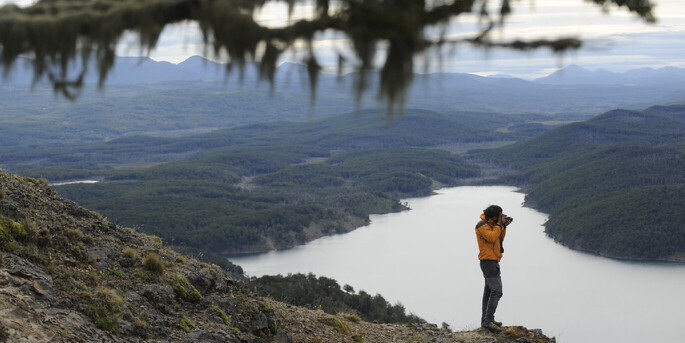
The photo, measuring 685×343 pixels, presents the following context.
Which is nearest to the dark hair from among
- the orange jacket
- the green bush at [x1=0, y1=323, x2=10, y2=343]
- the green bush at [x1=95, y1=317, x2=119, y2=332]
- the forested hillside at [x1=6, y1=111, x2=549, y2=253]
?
the orange jacket

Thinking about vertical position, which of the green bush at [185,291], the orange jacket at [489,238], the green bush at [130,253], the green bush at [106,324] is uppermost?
the orange jacket at [489,238]

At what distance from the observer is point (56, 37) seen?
5707 millimetres

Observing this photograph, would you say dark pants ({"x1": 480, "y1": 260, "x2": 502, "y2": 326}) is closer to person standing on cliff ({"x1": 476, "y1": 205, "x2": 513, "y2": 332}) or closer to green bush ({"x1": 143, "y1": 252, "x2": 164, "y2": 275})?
person standing on cliff ({"x1": 476, "y1": 205, "x2": 513, "y2": 332})

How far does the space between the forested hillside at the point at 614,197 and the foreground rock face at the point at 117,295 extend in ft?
304

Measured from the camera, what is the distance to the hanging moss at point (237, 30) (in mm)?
5172

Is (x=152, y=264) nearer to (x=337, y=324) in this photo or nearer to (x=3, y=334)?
(x=337, y=324)

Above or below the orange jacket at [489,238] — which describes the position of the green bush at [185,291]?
below

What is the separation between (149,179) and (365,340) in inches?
5745

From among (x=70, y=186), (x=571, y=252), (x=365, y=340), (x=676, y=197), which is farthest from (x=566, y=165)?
(x=365, y=340)

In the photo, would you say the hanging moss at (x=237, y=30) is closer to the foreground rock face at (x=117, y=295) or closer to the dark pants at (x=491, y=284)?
the foreground rock face at (x=117, y=295)

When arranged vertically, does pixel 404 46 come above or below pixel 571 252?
above

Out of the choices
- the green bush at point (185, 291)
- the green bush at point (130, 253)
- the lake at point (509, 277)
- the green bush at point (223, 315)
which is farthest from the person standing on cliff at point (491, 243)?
the lake at point (509, 277)

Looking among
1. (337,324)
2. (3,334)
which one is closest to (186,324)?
(3,334)

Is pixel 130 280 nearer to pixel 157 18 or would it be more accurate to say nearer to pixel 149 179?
pixel 157 18
